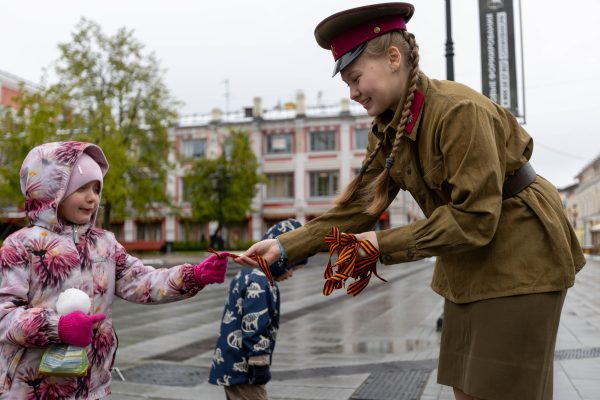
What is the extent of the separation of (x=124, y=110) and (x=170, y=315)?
69.2ft

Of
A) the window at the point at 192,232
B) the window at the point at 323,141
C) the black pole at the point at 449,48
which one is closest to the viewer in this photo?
the black pole at the point at 449,48

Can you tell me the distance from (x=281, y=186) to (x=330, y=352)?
42.6 metres

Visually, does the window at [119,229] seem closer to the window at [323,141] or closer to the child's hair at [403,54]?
the window at [323,141]

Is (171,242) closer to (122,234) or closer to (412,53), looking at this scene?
(122,234)

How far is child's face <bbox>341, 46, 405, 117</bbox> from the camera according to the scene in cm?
221

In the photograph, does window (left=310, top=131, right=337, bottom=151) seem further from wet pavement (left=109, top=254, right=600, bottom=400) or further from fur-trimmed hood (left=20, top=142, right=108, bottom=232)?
fur-trimmed hood (left=20, top=142, right=108, bottom=232)

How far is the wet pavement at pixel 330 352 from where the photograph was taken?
529 centimetres

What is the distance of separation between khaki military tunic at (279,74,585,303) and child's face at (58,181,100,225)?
1.36 metres

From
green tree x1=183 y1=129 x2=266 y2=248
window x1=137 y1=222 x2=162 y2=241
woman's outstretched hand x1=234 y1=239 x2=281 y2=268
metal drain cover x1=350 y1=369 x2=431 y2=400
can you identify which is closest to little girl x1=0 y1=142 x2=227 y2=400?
woman's outstretched hand x1=234 y1=239 x2=281 y2=268

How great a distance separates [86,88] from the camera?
2898 centimetres

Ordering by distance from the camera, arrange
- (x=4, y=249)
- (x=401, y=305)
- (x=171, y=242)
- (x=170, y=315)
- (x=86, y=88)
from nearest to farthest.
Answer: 1. (x=4, y=249)
2. (x=170, y=315)
3. (x=401, y=305)
4. (x=86, y=88)
5. (x=171, y=242)

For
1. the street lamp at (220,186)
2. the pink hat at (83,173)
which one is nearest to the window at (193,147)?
the street lamp at (220,186)

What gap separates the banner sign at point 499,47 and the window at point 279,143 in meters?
39.2

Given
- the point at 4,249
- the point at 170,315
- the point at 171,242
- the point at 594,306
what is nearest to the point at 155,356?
the point at 170,315
